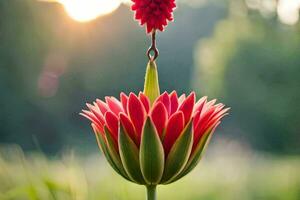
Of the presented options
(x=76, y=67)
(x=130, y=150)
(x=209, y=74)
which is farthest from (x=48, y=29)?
(x=130, y=150)

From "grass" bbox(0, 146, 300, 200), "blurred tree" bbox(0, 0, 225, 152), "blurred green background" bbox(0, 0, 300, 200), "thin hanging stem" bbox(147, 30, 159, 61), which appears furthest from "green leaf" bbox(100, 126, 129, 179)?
"blurred tree" bbox(0, 0, 225, 152)

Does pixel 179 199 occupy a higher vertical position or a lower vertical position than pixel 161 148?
higher

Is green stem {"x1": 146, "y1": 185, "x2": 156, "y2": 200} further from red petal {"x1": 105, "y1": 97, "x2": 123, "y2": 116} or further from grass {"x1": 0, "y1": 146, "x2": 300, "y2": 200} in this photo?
grass {"x1": 0, "y1": 146, "x2": 300, "y2": 200}

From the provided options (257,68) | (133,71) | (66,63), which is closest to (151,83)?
(257,68)

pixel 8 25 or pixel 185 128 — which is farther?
pixel 8 25

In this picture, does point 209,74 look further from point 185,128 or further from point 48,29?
point 185,128

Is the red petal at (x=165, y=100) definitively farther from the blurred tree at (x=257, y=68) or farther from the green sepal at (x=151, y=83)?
the blurred tree at (x=257, y=68)

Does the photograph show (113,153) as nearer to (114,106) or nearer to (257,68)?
(114,106)
